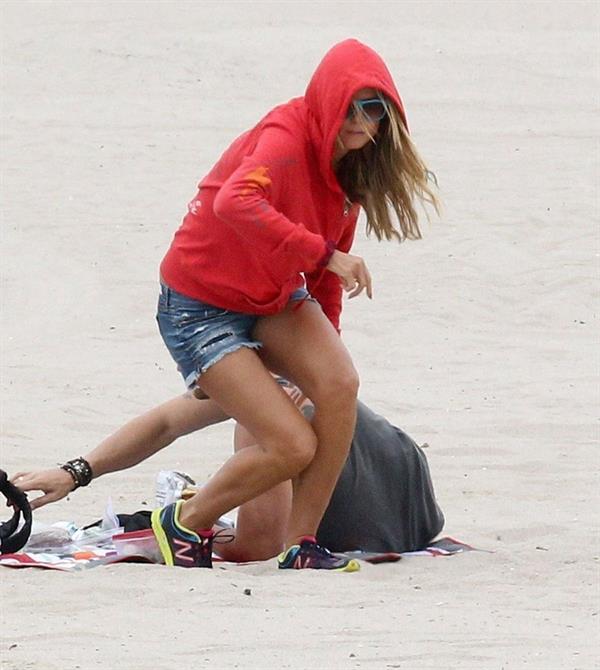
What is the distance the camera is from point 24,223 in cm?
1042

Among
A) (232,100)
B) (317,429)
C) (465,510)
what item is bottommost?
(465,510)

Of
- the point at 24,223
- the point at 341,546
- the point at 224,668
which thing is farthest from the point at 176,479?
the point at 24,223

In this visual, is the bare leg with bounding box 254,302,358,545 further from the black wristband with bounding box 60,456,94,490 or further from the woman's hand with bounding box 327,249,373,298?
the black wristband with bounding box 60,456,94,490

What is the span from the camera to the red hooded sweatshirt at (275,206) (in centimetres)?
467

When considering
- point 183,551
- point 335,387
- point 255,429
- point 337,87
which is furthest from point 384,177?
point 183,551

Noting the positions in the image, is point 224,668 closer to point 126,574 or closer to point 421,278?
point 126,574

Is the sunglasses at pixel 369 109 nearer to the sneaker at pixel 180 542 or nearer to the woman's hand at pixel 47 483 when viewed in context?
the sneaker at pixel 180 542

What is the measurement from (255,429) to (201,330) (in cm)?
33

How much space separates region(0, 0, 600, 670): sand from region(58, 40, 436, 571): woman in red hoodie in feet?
0.92

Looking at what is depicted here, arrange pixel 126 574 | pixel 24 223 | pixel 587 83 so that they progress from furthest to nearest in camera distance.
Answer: pixel 587 83, pixel 24 223, pixel 126 574

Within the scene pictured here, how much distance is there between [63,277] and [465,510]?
4.12m

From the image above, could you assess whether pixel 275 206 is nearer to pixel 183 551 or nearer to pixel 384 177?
pixel 384 177

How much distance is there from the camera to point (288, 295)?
4930 mm

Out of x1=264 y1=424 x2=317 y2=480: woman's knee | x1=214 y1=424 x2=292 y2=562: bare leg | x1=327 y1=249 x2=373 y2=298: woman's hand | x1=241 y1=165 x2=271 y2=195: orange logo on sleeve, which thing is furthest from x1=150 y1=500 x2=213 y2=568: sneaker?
x1=241 y1=165 x2=271 y2=195: orange logo on sleeve
